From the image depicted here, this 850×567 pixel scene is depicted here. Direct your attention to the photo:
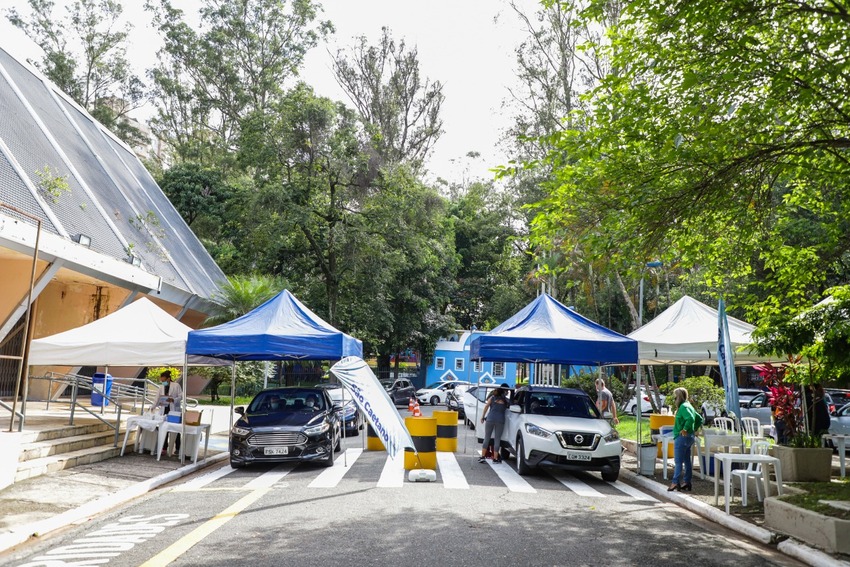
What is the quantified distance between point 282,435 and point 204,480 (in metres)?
1.61

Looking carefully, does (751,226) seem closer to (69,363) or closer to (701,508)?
(701,508)

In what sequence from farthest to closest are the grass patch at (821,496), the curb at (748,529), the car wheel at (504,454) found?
the car wheel at (504,454) → the grass patch at (821,496) → the curb at (748,529)

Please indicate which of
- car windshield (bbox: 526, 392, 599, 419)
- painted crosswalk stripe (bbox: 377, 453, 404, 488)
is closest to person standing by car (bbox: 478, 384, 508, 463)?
car windshield (bbox: 526, 392, 599, 419)

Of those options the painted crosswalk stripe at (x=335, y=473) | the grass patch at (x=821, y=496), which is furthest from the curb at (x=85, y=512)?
the grass patch at (x=821, y=496)

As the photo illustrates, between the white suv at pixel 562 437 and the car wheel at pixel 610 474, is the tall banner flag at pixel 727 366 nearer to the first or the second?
the white suv at pixel 562 437

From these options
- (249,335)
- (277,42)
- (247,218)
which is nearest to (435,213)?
(247,218)

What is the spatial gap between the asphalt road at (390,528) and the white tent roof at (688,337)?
372cm

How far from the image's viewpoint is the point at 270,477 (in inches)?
485

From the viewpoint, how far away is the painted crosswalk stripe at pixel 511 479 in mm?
11498

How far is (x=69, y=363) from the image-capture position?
13.8 metres

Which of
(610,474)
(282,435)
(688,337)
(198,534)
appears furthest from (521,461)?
(198,534)

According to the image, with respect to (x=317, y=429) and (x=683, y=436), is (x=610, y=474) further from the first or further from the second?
(x=317, y=429)

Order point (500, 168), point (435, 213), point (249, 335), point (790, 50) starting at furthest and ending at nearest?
1. point (435, 213)
2. point (249, 335)
3. point (500, 168)
4. point (790, 50)

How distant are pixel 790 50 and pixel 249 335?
33.4ft
